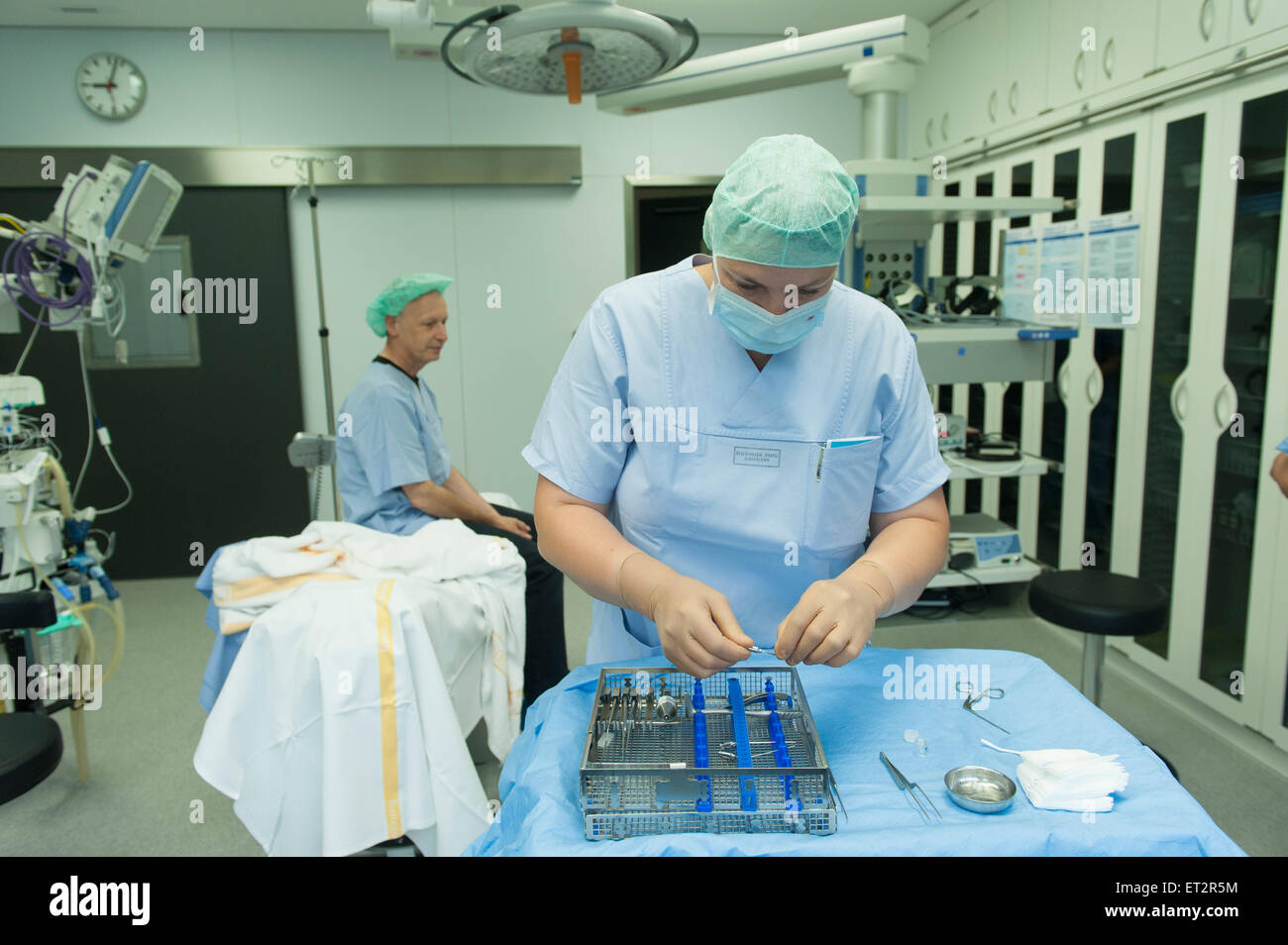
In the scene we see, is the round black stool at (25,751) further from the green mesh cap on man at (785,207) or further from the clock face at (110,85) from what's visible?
the clock face at (110,85)

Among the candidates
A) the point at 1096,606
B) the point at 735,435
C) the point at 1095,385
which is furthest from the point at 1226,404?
the point at 735,435

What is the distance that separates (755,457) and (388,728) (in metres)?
1.03

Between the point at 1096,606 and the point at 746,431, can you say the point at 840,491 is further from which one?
the point at 1096,606

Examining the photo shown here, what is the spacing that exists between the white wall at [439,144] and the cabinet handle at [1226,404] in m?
2.58

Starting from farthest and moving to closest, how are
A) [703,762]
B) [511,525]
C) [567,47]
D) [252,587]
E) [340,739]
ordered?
[511,525] → [252,587] → [340,739] → [567,47] → [703,762]

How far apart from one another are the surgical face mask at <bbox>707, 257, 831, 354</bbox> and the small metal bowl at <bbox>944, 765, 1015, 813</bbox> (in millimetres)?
566

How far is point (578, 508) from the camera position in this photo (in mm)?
1204

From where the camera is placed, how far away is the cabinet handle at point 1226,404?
8.34ft

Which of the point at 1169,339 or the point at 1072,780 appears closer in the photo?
the point at 1072,780

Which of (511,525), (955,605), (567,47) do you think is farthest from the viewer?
(955,605)

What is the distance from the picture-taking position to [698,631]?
94 cm
